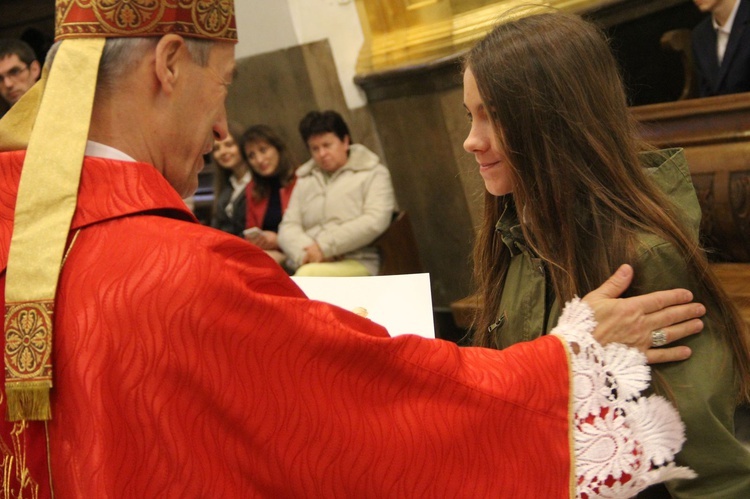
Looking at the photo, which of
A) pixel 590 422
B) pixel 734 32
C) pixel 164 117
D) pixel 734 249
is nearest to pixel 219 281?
pixel 164 117

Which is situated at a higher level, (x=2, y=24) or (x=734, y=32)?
(x=2, y=24)

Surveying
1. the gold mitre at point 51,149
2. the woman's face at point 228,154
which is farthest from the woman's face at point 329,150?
the gold mitre at point 51,149

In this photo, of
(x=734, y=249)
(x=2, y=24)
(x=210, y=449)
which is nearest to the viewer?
(x=210, y=449)

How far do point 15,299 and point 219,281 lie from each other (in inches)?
11.4

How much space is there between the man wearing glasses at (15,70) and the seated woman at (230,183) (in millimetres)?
1031

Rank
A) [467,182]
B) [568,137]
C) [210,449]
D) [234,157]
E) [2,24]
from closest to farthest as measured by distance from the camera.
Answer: [210,449] → [568,137] → [467,182] → [234,157] → [2,24]

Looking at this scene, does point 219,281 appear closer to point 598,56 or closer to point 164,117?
point 164,117

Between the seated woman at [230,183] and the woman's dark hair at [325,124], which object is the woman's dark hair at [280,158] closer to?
the seated woman at [230,183]

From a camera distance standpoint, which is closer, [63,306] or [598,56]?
[63,306]

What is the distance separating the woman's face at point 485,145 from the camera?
1.47 m

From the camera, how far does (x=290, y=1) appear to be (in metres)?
4.75

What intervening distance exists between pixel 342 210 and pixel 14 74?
181cm

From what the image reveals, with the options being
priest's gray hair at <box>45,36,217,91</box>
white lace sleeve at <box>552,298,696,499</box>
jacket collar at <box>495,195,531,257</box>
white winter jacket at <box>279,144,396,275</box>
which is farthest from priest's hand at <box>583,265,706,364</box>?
white winter jacket at <box>279,144,396,275</box>

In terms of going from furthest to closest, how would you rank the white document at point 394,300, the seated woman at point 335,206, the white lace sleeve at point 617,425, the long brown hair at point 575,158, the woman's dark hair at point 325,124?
the woman's dark hair at point 325,124, the seated woman at point 335,206, the white document at point 394,300, the long brown hair at point 575,158, the white lace sleeve at point 617,425
